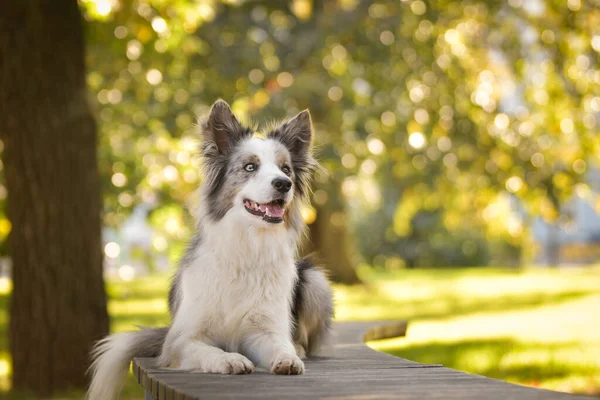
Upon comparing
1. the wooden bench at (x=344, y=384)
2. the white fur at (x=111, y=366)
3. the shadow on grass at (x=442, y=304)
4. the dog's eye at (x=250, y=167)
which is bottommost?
the shadow on grass at (x=442, y=304)

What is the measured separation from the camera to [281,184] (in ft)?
15.1

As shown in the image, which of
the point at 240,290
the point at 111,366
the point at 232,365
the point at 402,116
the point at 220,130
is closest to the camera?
the point at 232,365

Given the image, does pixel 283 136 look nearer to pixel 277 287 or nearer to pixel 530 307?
pixel 277 287

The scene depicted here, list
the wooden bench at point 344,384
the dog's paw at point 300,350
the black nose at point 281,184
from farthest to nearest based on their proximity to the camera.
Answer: the dog's paw at point 300,350, the black nose at point 281,184, the wooden bench at point 344,384

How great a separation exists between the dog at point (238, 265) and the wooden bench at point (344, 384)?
188 millimetres

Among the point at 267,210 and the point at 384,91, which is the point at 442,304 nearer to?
the point at 384,91

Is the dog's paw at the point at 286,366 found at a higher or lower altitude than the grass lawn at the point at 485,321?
higher

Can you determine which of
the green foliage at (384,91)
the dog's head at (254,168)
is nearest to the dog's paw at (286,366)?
the dog's head at (254,168)

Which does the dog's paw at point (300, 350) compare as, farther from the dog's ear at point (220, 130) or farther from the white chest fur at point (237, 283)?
the dog's ear at point (220, 130)

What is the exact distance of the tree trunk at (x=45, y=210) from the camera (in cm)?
768

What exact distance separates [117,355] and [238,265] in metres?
1.04

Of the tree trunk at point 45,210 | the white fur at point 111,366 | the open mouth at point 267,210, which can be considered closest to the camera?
the open mouth at point 267,210

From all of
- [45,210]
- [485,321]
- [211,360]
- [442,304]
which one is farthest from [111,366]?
[442,304]

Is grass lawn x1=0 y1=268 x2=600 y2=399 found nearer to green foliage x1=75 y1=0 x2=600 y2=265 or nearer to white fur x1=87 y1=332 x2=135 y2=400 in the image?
A: green foliage x1=75 y1=0 x2=600 y2=265
